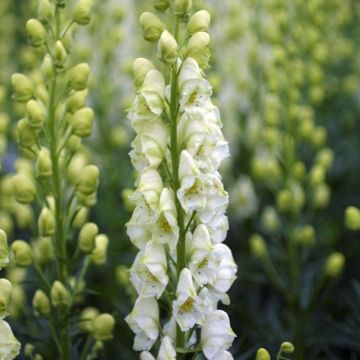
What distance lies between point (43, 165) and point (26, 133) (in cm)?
15

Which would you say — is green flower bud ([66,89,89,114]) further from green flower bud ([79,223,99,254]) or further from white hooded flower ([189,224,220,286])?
white hooded flower ([189,224,220,286])

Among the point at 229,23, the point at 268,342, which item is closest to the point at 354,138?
the point at 229,23

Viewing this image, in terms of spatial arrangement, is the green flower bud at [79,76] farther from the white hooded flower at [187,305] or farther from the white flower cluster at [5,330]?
the white hooded flower at [187,305]

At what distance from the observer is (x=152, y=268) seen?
2.46 meters

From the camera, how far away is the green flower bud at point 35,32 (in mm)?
2936

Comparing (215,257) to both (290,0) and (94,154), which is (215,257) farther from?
(94,154)

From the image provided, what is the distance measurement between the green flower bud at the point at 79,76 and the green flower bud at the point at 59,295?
0.81 m

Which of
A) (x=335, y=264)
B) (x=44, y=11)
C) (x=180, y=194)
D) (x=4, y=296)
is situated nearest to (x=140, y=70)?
(x=180, y=194)

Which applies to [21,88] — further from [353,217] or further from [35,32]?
[353,217]

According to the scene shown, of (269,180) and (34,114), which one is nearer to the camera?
(34,114)

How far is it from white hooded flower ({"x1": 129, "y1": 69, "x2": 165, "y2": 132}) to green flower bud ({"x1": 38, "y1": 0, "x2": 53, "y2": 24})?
732mm

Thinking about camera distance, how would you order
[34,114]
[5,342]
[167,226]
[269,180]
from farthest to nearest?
[269,180] < [34,114] < [167,226] < [5,342]

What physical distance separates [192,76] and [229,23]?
10.6ft

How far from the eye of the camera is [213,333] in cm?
254
